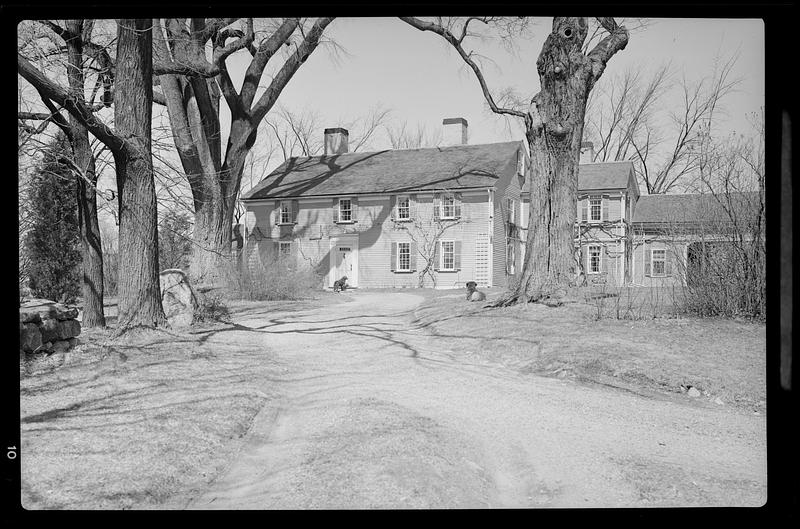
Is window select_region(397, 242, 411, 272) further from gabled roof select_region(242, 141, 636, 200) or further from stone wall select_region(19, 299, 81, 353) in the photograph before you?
stone wall select_region(19, 299, 81, 353)

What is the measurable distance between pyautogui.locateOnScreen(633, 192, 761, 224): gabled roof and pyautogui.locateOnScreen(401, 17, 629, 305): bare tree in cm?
95

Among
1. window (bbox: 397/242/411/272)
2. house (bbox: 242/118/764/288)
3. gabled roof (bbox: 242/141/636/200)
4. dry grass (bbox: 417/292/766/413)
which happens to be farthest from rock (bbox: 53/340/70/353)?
window (bbox: 397/242/411/272)

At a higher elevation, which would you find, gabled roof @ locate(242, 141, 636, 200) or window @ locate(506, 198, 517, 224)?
gabled roof @ locate(242, 141, 636, 200)

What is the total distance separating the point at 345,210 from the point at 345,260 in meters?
2.69

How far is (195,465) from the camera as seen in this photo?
10.3 ft

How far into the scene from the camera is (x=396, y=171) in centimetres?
1295

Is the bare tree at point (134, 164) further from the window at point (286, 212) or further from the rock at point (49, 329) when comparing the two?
the window at point (286, 212)

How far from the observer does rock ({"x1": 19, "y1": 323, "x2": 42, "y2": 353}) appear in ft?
14.9

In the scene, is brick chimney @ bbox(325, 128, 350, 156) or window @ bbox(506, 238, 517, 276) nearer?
brick chimney @ bbox(325, 128, 350, 156)

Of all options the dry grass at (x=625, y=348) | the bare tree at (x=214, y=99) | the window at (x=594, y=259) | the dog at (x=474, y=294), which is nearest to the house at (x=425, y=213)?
the window at (x=594, y=259)

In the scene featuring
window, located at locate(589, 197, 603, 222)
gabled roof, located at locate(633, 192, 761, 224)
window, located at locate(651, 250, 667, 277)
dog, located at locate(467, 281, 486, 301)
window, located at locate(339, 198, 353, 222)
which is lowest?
dog, located at locate(467, 281, 486, 301)

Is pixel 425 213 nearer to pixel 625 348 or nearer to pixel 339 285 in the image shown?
pixel 339 285

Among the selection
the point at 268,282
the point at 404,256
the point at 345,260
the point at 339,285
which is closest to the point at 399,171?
the point at 404,256

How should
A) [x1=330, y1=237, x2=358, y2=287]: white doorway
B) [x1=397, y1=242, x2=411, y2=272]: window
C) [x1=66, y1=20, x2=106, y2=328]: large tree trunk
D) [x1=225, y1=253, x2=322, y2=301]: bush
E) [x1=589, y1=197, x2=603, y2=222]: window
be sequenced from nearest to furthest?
[x1=66, y1=20, x2=106, y2=328]: large tree trunk → [x1=225, y1=253, x2=322, y2=301]: bush → [x1=589, y1=197, x2=603, y2=222]: window → [x1=330, y1=237, x2=358, y2=287]: white doorway → [x1=397, y1=242, x2=411, y2=272]: window
